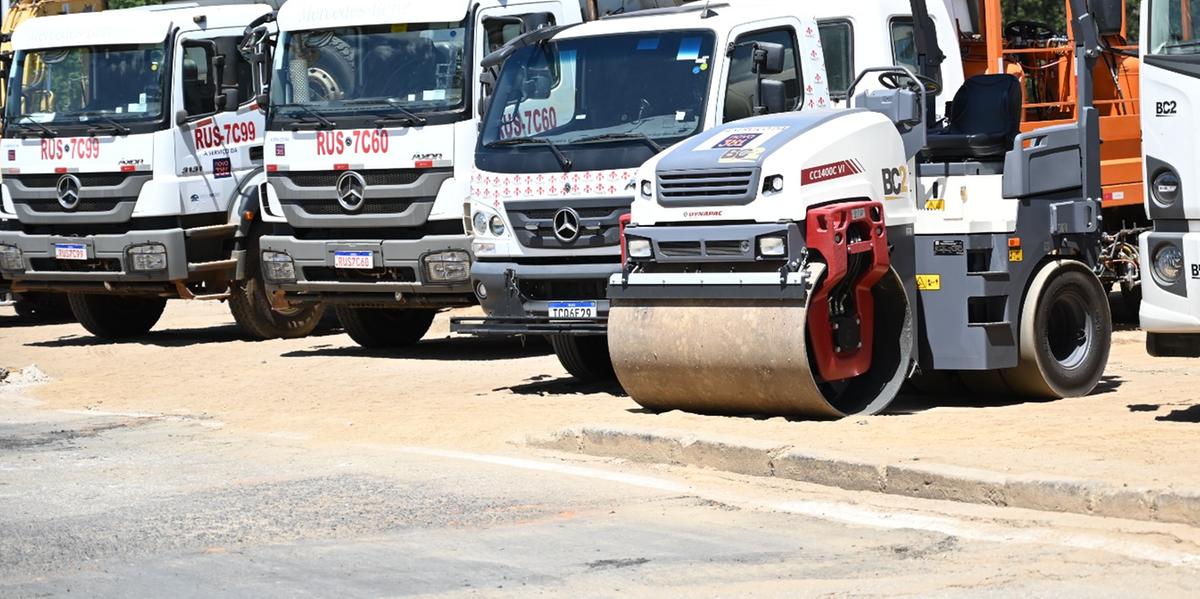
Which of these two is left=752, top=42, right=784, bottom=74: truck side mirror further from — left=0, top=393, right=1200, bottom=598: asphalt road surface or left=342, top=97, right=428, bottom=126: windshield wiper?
left=342, top=97, right=428, bottom=126: windshield wiper

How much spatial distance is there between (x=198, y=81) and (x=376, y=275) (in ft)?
10.8

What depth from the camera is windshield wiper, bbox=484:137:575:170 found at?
13836 mm

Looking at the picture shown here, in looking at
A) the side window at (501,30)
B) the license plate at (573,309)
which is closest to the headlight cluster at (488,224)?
the license plate at (573,309)

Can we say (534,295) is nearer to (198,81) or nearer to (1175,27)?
(1175,27)

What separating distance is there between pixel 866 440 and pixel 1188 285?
1.91 metres

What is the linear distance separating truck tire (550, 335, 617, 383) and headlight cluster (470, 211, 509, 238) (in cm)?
94

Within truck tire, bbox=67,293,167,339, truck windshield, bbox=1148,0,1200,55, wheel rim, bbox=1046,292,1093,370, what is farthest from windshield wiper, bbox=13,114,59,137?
truck windshield, bbox=1148,0,1200,55

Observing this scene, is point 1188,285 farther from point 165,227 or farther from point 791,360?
point 165,227

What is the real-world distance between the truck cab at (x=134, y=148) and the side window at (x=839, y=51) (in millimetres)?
6183

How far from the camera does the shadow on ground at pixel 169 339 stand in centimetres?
2053

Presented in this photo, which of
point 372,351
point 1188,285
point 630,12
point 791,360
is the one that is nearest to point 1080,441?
point 1188,285

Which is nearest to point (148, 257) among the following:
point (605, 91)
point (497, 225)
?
point (497, 225)

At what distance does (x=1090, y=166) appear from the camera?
12.7m

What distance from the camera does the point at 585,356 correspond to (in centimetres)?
1470
